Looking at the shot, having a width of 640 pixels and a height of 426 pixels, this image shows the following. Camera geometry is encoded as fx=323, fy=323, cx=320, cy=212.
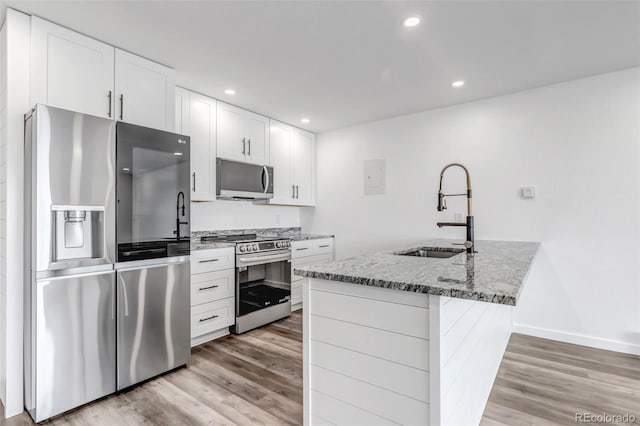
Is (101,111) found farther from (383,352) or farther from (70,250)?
(383,352)

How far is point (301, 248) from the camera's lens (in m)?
3.97

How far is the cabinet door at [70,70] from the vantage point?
201cm

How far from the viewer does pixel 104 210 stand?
207cm

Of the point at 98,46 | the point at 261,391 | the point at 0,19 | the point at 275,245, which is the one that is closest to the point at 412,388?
the point at 261,391

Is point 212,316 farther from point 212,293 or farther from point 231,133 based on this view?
point 231,133

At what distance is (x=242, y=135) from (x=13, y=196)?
2.11 meters

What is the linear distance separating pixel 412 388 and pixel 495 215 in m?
2.61

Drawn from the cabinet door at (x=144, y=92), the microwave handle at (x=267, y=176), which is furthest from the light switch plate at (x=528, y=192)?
the cabinet door at (x=144, y=92)

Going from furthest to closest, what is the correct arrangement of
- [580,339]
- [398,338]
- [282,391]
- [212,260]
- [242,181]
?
[242,181] < [212,260] < [580,339] < [282,391] < [398,338]

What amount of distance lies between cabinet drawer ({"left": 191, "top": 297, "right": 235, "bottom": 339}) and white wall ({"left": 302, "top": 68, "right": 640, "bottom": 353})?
83.5 inches

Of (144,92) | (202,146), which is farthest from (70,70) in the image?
(202,146)

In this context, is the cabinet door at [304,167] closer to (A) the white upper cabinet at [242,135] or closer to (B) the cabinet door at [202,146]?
(A) the white upper cabinet at [242,135]

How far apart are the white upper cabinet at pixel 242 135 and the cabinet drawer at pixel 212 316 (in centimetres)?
152

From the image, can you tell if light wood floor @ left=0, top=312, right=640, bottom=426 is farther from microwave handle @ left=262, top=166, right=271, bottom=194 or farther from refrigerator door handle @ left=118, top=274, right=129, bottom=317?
microwave handle @ left=262, top=166, right=271, bottom=194
